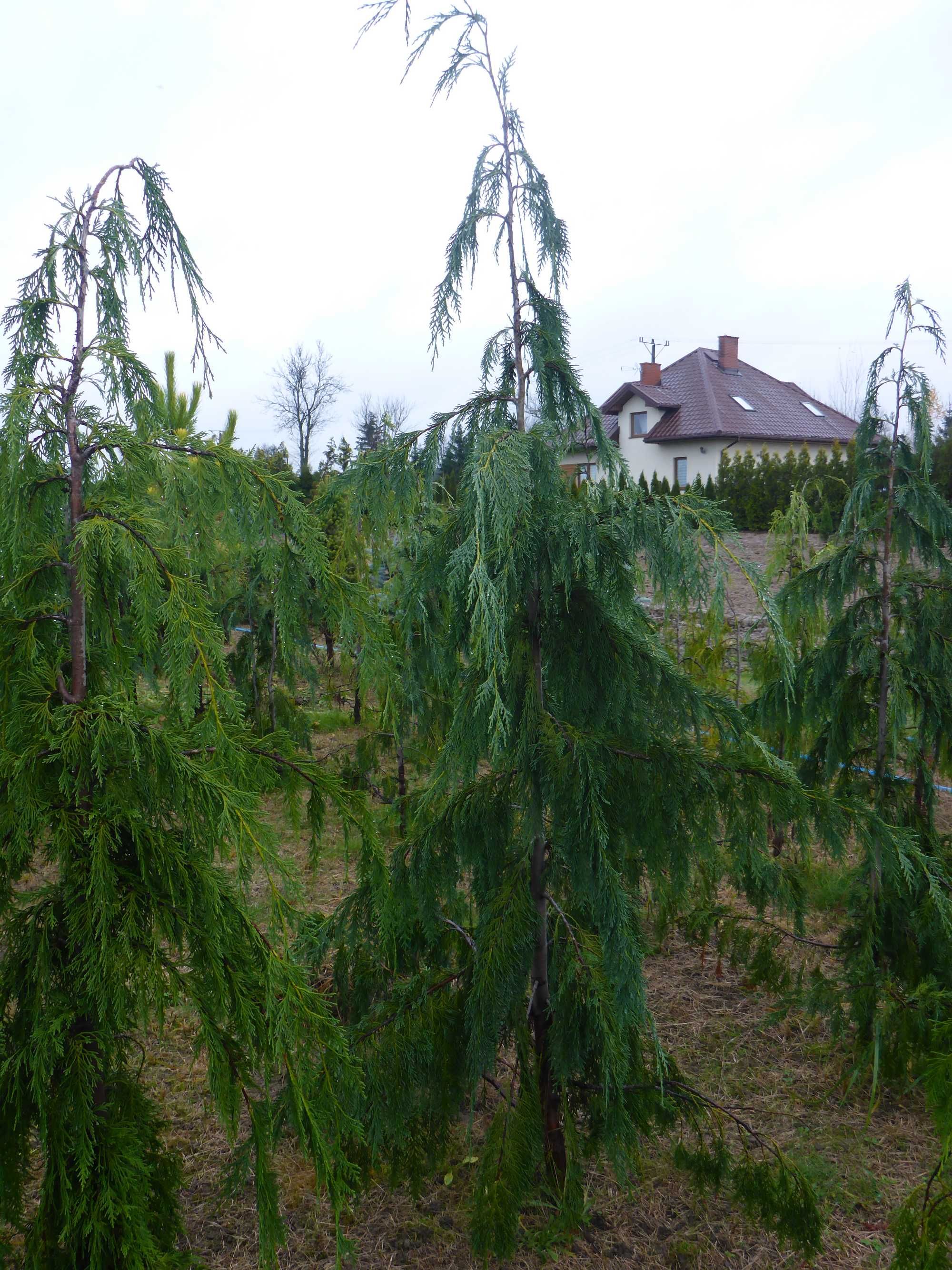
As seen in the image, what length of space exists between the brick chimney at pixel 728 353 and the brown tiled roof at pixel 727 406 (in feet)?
0.64

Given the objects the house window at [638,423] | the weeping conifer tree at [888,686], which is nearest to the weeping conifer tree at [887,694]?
the weeping conifer tree at [888,686]

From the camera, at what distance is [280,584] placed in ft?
7.71

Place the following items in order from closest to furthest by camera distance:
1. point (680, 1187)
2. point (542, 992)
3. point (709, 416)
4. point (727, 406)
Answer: point (542, 992) < point (680, 1187) < point (709, 416) < point (727, 406)

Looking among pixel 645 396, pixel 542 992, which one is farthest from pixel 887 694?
pixel 645 396

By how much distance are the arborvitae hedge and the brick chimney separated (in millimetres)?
8530

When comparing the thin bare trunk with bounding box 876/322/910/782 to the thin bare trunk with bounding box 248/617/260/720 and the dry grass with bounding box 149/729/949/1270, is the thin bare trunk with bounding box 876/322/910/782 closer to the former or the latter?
the dry grass with bounding box 149/729/949/1270

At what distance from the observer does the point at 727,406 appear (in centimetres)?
2730

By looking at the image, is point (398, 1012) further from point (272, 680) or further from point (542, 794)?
point (272, 680)

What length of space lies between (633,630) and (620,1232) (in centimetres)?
258

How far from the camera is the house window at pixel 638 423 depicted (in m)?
28.8

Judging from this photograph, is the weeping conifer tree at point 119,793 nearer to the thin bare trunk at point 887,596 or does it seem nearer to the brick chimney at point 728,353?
the thin bare trunk at point 887,596

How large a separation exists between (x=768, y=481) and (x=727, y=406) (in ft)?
26.6

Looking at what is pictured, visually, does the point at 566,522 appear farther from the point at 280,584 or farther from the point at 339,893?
the point at 339,893

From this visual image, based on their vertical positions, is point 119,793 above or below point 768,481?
below
